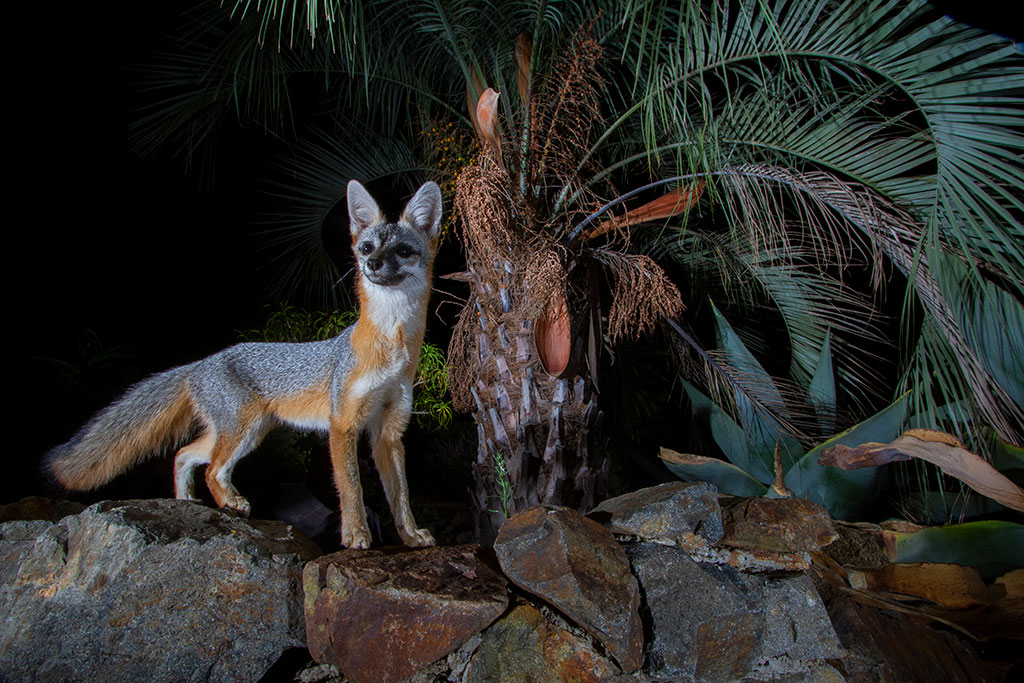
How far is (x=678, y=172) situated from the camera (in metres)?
2.94

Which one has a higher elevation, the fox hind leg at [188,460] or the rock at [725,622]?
the fox hind leg at [188,460]

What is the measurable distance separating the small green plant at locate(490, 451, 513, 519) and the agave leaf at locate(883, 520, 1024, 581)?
1.45 meters

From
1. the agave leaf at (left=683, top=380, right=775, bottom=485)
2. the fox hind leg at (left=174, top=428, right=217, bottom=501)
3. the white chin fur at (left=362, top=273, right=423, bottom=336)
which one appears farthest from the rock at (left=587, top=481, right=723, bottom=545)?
the fox hind leg at (left=174, top=428, right=217, bottom=501)

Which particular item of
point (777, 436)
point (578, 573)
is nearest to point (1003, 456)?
point (777, 436)

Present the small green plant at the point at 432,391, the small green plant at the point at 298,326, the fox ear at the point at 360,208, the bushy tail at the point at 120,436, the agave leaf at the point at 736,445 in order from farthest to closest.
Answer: the small green plant at the point at 298,326 → the small green plant at the point at 432,391 → the agave leaf at the point at 736,445 → the bushy tail at the point at 120,436 → the fox ear at the point at 360,208

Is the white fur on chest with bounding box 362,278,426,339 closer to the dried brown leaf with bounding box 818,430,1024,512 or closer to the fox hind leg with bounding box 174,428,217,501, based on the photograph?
the fox hind leg with bounding box 174,428,217,501

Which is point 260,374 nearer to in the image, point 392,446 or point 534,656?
point 392,446

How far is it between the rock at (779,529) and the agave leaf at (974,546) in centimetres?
34

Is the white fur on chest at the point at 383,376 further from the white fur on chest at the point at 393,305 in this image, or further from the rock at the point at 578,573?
the rock at the point at 578,573

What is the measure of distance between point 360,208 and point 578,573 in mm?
1537

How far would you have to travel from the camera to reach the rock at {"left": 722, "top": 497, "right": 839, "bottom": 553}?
6.89 feet

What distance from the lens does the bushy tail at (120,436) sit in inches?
96.5

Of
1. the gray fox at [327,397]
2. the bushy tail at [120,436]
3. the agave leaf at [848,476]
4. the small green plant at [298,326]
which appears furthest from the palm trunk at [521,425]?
the small green plant at [298,326]

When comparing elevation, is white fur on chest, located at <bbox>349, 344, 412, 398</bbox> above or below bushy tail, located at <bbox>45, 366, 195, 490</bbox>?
above
